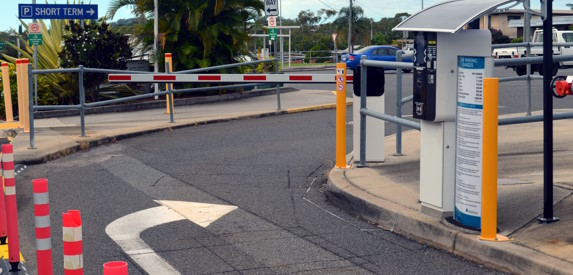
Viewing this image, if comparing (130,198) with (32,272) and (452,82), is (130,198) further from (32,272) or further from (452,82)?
(452,82)

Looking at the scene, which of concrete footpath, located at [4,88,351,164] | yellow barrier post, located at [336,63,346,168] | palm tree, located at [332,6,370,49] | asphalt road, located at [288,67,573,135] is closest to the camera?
yellow barrier post, located at [336,63,346,168]

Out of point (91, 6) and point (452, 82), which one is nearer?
point (452, 82)

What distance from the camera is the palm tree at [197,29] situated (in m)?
21.2

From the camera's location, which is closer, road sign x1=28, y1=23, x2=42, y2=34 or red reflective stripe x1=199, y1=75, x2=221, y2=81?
red reflective stripe x1=199, y1=75, x2=221, y2=81

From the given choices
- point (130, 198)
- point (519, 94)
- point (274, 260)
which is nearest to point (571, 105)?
point (519, 94)

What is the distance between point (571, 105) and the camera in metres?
18.4

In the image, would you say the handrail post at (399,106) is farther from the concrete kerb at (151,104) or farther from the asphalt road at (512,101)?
the concrete kerb at (151,104)

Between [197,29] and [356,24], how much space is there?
42477mm

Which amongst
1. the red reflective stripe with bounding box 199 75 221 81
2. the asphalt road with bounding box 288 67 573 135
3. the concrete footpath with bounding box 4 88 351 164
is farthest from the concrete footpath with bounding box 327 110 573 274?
the concrete footpath with bounding box 4 88 351 164

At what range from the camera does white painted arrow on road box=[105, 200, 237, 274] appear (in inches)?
260

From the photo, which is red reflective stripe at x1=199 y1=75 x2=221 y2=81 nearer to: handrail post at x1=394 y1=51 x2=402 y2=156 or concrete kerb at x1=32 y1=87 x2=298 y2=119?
concrete kerb at x1=32 y1=87 x2=298 y2=119

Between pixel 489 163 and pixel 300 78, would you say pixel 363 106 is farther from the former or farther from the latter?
pixel 300 78

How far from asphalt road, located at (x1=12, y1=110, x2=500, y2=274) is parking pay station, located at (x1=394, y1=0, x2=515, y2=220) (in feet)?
1.61

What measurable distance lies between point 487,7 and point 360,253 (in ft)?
7.06
